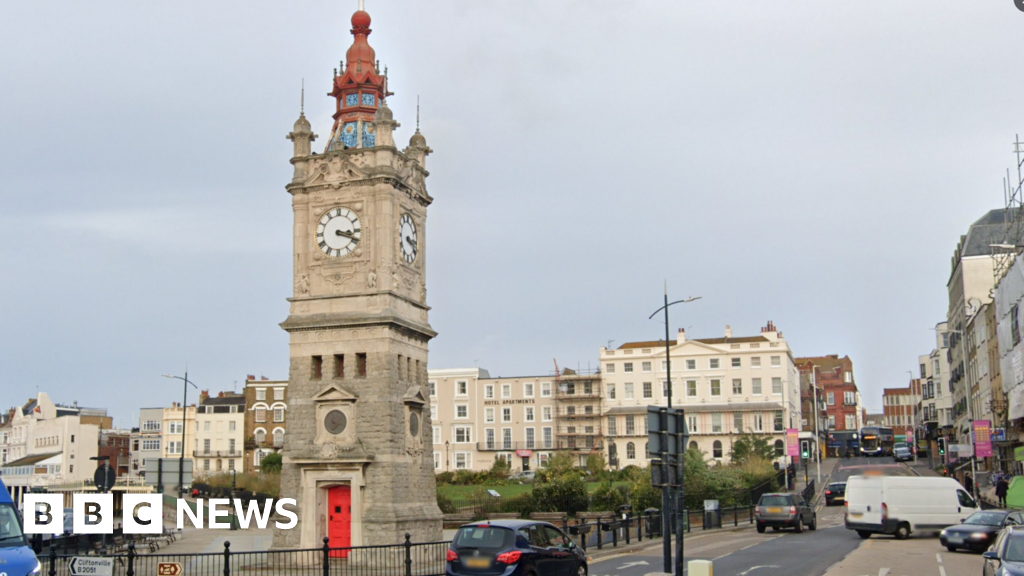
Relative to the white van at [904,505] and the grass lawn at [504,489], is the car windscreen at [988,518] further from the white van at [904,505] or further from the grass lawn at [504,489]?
the grass lawn at [504,489]

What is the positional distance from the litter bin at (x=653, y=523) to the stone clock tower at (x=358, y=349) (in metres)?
8.84

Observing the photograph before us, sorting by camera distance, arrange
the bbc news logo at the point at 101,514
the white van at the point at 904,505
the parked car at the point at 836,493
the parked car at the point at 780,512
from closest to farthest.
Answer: the bbc news logo at the point at 101,514 < the white van at the point at 904,505 < the parked car at the point at 780,512 < the parked car at the point at 836,493

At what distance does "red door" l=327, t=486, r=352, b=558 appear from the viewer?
123 feet

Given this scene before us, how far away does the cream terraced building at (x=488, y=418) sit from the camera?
346 feet

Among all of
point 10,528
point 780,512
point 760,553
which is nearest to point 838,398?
point 780,512

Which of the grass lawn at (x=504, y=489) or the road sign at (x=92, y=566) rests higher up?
the road sign at (x=92, y=566)

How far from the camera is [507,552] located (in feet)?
66.8

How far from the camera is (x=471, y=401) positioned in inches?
4195

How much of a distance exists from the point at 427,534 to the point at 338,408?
6.08 m

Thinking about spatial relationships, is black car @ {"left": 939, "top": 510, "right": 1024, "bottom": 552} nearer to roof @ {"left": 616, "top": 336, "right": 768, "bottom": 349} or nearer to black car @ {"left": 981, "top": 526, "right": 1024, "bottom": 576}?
black car @ {"left": 981, "top": 526, "right": 1024, "bottom": 576}

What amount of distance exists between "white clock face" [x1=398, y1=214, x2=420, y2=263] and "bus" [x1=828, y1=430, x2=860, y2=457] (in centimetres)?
9269

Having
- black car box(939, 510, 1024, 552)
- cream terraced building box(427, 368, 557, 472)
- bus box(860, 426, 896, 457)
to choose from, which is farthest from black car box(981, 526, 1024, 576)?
bus box(860, 426, 896, 457)

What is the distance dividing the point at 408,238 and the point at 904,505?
21111 millimetres

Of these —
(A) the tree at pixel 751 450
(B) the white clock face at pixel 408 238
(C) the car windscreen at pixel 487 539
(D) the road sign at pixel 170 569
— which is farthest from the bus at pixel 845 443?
(D) the road sign at pixel 170 569
